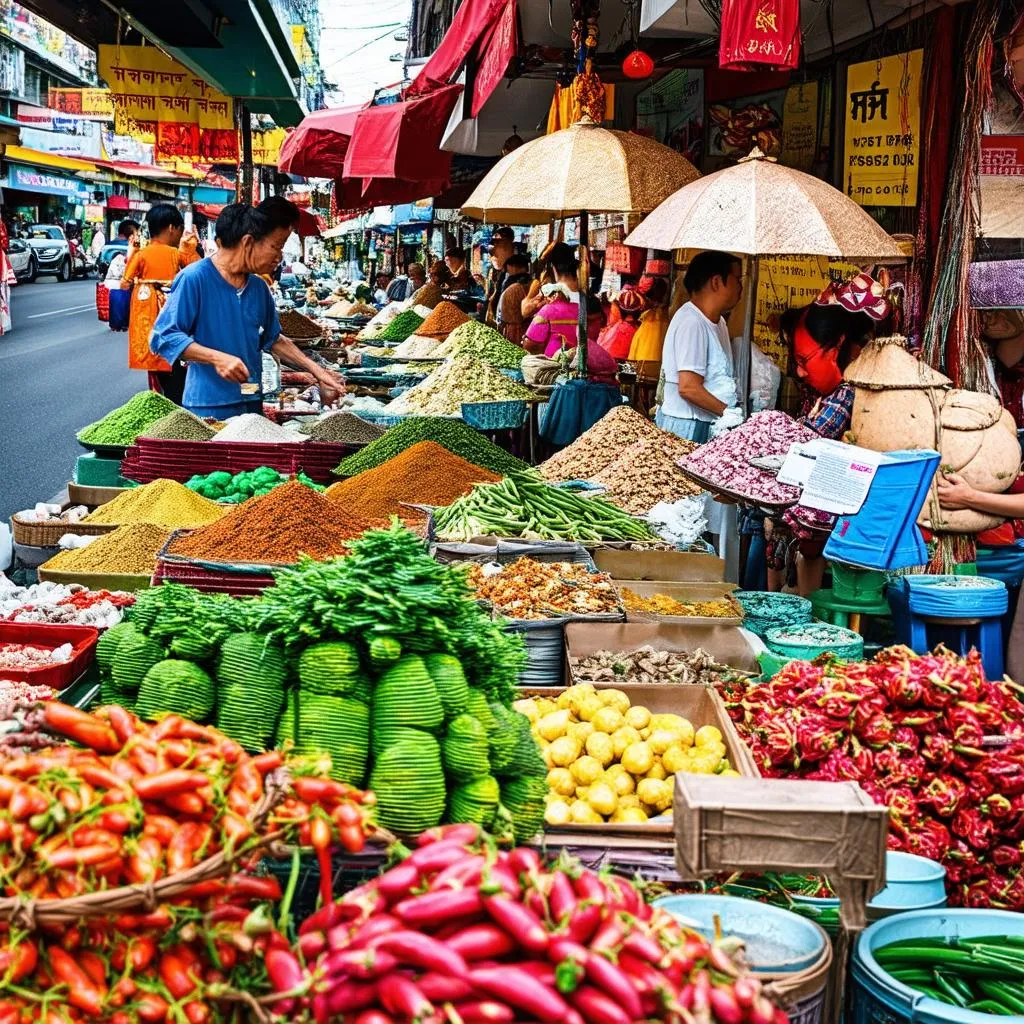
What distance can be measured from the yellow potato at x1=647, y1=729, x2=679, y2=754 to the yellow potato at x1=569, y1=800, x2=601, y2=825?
0.35 meters

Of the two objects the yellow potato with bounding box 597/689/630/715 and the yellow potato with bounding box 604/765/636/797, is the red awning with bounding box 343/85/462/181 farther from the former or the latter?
the yellow potato with bounding box 604/765/636/797

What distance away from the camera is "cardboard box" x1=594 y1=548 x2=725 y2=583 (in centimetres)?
510

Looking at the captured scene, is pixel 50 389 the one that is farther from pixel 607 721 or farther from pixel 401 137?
pixel 607 721

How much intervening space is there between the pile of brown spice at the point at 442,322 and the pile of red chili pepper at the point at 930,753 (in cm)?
962

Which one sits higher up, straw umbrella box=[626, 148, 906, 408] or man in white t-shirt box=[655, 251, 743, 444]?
straw umbrella box=[626, 148, 906, 408]

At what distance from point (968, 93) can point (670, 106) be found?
200 inches

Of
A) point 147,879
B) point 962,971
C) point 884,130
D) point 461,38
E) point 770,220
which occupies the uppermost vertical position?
point 461,38

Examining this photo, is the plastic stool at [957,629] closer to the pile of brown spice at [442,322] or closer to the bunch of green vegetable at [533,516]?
the bunch of green vegetable at [533,516]

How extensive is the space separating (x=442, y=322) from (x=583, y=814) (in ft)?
33.5

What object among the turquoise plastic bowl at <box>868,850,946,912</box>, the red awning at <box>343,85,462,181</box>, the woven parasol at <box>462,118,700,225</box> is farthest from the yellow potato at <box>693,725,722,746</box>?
the red awning at <box>343,85,462,181</box>

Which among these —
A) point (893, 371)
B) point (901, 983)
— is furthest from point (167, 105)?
point (901, 983)

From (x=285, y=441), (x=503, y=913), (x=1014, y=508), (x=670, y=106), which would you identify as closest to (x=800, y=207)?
(x=1014, y=508)

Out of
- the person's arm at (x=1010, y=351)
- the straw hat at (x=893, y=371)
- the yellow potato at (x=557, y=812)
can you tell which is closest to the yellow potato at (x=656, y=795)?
the yellow potato at (x=557, y=812)

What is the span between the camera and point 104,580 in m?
4.78
